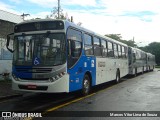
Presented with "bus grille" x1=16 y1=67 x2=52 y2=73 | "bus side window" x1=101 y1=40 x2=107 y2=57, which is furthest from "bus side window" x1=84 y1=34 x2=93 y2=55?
"bus grille" x1=16 y1=67 x2=52 y2=73

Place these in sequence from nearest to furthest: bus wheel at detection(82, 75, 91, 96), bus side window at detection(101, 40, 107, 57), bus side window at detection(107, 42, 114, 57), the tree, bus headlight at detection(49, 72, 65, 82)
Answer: bus headlight at detection(49, 72, 65, 82) → bus wheel at detection(82, 75, 91, 96) → bus side window at detection(101, 40, 107, 57) → bus side window at detection(107, 42, 114, 57) → the tree

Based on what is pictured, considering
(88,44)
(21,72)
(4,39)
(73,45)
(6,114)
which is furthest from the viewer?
(4,39)

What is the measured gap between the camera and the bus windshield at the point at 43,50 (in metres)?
10.8

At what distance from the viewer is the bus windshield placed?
10.8 m

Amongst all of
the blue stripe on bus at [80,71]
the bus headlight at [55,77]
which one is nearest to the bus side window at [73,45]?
the blue stripe on bus at [80,71]

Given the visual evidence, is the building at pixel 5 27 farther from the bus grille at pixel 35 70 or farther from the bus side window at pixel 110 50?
the bus grille at pixel 35 70

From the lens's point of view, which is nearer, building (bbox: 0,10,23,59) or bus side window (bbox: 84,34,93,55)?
bus side window (bbox: 84,34,93,55)

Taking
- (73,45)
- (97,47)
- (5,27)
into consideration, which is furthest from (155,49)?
(73,45)

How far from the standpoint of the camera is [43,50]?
10.9 meters

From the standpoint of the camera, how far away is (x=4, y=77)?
1902 cm

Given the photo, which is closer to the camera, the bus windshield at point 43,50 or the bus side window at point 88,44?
the bus windshield at point 43,50

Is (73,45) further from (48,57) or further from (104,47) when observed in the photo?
(104,47)

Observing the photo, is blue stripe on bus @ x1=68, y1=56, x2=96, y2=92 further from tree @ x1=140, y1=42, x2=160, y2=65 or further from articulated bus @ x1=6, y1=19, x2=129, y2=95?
tree @ x1=140, y1=42, x2=160, y2=65

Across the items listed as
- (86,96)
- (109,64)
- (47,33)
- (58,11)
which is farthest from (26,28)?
(58,11)
